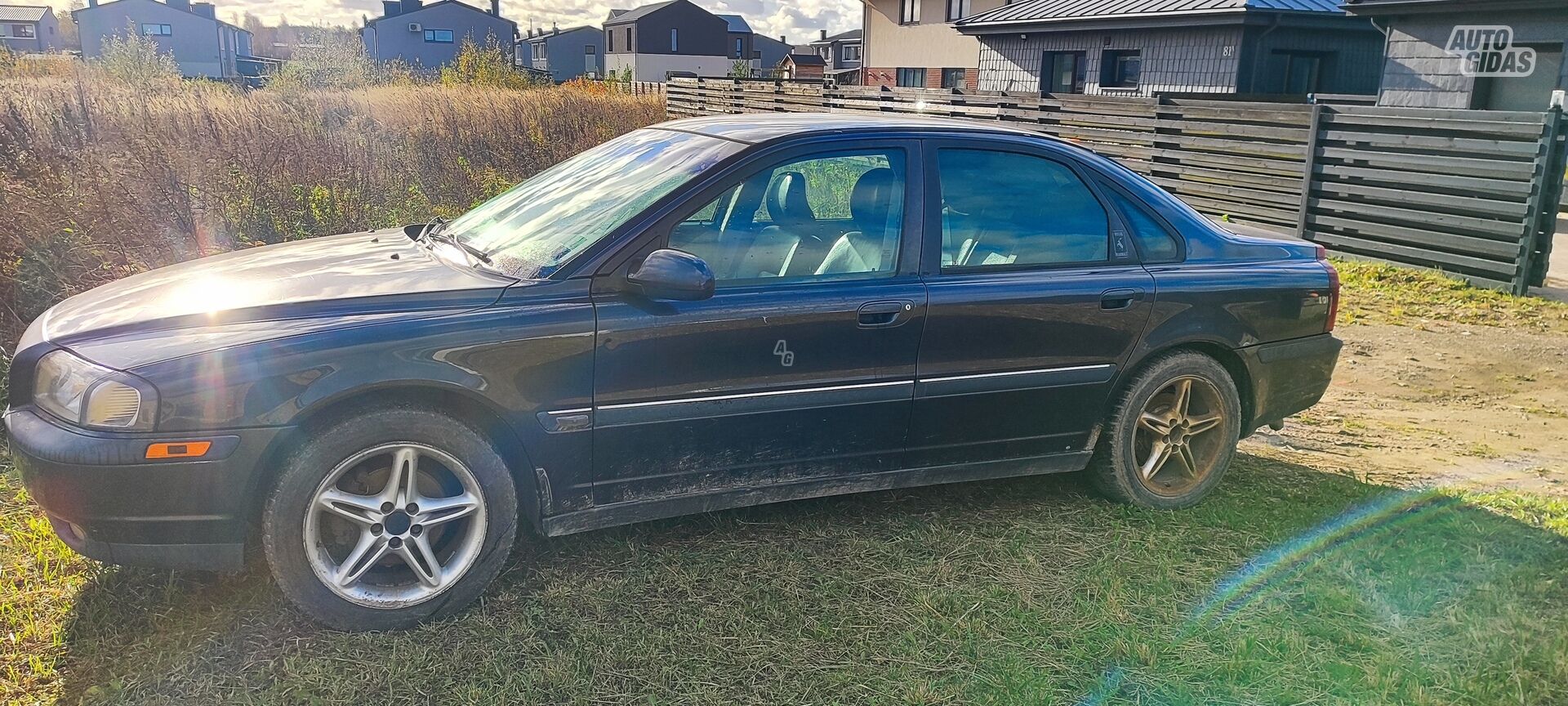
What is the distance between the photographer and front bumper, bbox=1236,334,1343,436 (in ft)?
14.9

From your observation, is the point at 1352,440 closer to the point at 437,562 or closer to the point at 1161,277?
the point at 1161,277

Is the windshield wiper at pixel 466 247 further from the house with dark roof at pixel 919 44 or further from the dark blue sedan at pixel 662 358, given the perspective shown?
the house with dark roof at pixel 919 44

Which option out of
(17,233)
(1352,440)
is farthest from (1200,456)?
(17,233)

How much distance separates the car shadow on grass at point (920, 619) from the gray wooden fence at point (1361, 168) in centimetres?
519

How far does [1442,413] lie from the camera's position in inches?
250

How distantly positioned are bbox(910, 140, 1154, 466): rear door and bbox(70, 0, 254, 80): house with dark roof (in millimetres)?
73765

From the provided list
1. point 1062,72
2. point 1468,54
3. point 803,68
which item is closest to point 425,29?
point 803,68

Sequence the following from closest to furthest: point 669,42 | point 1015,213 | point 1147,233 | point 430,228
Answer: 1. point 1015,213
2. point 1147,233
3. point 430,228
4. point 669,42

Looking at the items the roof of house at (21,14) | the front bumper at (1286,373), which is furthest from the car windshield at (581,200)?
the roof of house at (21,14)

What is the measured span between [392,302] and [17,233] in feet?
15.0

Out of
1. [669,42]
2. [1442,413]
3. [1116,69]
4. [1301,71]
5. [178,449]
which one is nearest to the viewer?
[178,449]

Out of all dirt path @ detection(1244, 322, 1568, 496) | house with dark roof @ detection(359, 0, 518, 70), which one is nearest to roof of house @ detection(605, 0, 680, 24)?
house with dark roof @ detection(359, 0, 518, 70)

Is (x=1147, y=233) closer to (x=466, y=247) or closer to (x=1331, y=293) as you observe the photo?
(x=1331, y=293)

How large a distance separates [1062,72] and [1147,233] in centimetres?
2404
